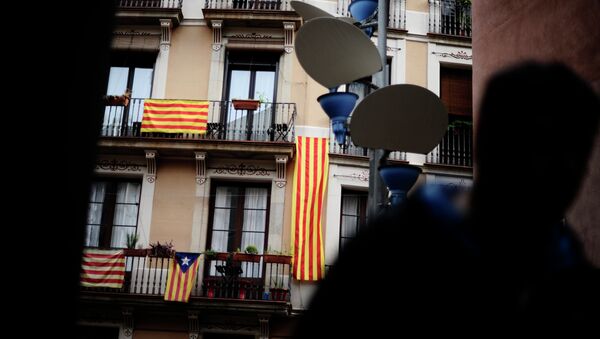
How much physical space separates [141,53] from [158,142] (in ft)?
11.0

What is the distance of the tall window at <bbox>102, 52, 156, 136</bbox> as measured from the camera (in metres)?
19.4

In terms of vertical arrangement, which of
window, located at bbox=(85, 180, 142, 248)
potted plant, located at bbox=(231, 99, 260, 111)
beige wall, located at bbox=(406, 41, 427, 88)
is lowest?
window, located at bbox=(85, 180, 142, 248)

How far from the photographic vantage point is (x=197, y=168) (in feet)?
61.5

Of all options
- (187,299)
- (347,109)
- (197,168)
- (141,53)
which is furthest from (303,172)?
(347,109)

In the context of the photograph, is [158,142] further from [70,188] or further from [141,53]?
[70,188]

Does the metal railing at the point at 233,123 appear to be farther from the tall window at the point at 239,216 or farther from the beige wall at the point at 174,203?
the tall window at the point at 239,216

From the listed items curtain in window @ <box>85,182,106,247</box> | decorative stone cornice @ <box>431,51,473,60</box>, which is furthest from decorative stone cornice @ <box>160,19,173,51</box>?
decorative stone cornice @ <box>431,51,473,60</box>

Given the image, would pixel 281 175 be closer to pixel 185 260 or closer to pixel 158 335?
pixel 185 260

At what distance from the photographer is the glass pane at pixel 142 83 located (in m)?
19.7

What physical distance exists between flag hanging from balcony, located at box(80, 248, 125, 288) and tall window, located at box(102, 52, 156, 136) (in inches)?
148

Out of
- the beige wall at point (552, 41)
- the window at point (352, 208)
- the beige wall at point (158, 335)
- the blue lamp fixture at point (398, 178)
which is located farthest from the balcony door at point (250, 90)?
the blue lamp fixture at point (398, 178)

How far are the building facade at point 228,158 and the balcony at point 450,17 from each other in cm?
5

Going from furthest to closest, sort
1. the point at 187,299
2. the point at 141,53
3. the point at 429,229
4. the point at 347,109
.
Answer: the point at 141,53, the point at 187,299, the point at 347,109, the point at 429,229

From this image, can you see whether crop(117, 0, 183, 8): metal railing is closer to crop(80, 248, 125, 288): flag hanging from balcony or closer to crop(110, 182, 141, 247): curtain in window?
crop(110, 182, 141, 247): curtain in window
